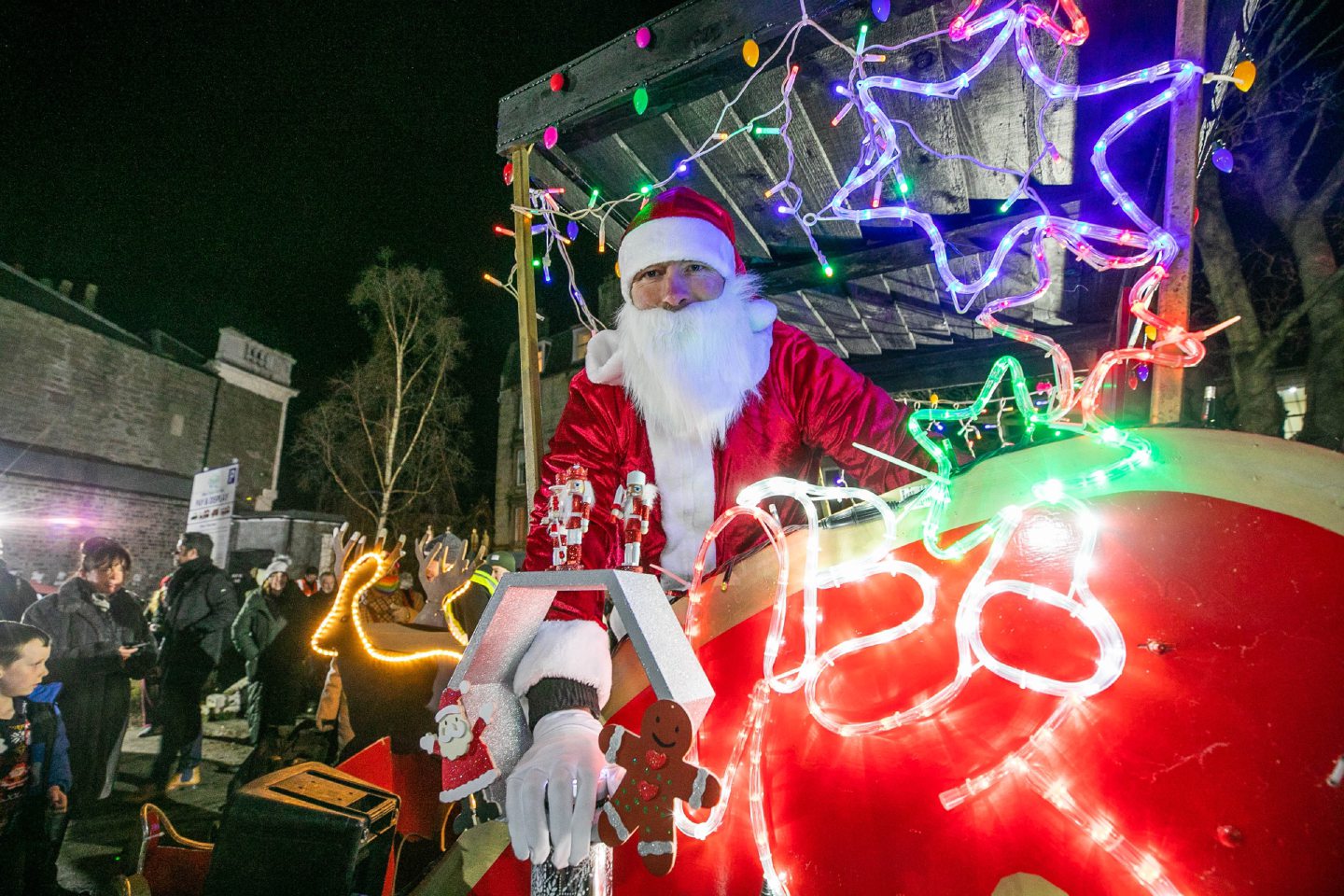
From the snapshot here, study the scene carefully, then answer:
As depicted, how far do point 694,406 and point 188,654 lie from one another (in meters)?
6.17

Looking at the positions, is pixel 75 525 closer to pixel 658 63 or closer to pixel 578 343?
pixel 578 343

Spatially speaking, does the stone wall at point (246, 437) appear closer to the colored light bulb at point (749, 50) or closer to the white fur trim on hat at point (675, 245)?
the white fur trim on hat at point (675, 245)

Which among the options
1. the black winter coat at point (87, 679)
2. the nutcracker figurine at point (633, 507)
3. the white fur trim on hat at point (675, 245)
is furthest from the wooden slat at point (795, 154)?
the black winter coat at point (87, 679)

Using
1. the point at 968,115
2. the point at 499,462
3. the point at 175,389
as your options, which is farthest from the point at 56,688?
the point at 175,389

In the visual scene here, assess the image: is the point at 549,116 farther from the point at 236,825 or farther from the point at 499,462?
the point at 499,462

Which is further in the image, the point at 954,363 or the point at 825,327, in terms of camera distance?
the point at 954,363

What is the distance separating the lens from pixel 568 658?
5.14 feet

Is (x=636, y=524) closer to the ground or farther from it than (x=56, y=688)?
farther from it

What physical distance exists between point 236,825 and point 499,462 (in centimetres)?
1882

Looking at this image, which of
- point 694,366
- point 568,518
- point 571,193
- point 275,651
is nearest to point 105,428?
point 275,651

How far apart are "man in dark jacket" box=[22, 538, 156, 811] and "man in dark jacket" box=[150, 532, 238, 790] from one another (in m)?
0.30

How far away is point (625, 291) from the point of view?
255 centimetres

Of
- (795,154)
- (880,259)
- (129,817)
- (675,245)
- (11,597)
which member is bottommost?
(129,817)

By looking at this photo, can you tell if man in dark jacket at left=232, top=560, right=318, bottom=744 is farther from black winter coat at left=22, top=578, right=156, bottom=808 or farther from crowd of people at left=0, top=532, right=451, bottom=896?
black winter coat at left=22, top=578, right=156, bottom=808
